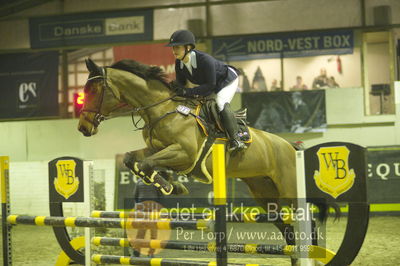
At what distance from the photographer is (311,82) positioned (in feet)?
35.6

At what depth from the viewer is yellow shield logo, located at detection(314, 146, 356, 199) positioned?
10.3ft

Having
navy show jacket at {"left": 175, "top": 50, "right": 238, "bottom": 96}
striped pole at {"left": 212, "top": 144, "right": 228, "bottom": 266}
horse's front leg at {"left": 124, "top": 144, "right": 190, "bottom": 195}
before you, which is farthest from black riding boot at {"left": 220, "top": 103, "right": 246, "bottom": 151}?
striped pole at {"left": 212, "top": 144, "right": 228, "bottom": 266}

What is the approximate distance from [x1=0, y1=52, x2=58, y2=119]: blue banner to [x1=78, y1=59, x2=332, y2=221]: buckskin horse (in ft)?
23.4

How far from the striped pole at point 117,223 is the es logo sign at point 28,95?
764 cm

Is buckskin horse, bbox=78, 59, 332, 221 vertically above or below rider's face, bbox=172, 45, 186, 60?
below

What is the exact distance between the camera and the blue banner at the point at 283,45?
10.7 m

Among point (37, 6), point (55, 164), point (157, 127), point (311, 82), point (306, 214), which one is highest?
point (37, 6)

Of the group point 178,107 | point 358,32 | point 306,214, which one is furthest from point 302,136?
point 306,214

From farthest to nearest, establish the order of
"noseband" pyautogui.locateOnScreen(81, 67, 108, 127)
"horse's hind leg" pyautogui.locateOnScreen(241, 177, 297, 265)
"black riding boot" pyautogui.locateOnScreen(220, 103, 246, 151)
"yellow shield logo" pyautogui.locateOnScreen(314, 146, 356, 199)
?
"horse's hind leg" pyautogui.locateOnScreen(241, 177, 297, 265) → "black riding boot" pyautogui.locateOnScreen(220, 103, 246, 151) → "noseband" pyautogui.locateOnScreen(81, 67, 108, 127) → "yellow shield logo" pyautogui.locateOnScreen(314, 146, 356, 199)

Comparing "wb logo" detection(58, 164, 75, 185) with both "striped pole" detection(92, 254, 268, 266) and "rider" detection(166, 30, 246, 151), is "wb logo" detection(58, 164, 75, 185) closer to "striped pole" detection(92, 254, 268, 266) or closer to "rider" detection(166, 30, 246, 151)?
"striped pole" detection(92, 254, 268, 266)

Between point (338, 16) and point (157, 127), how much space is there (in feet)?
24.5

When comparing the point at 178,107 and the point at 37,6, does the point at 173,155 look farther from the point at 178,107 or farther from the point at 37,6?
the point at 37,6

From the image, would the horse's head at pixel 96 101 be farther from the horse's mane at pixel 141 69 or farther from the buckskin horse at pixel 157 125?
the horse's mane at pixel 141 69

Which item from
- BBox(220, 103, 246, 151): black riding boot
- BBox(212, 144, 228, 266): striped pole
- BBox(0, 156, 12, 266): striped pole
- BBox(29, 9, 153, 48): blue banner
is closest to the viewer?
BBox(212, 144, 228, 266): striped pole
